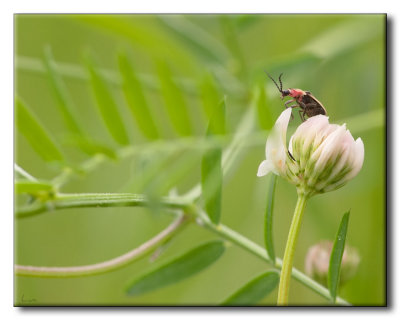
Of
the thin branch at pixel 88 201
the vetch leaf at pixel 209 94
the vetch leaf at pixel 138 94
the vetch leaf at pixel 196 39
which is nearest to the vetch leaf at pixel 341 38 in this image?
the vetch leaf at pixel 196 39

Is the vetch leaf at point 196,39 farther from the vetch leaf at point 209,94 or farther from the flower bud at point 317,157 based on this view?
the flower bud at point 317,157

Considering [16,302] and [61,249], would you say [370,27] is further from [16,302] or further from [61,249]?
[16,302]

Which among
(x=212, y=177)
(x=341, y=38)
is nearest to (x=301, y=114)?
(x=212, y=177)

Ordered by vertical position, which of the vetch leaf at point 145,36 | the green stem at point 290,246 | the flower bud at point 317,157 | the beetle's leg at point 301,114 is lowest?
the green stem at point 290,246

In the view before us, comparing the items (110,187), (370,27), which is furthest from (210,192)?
(370,27)

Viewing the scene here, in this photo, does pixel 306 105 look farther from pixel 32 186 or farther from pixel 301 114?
pixel 32 186
